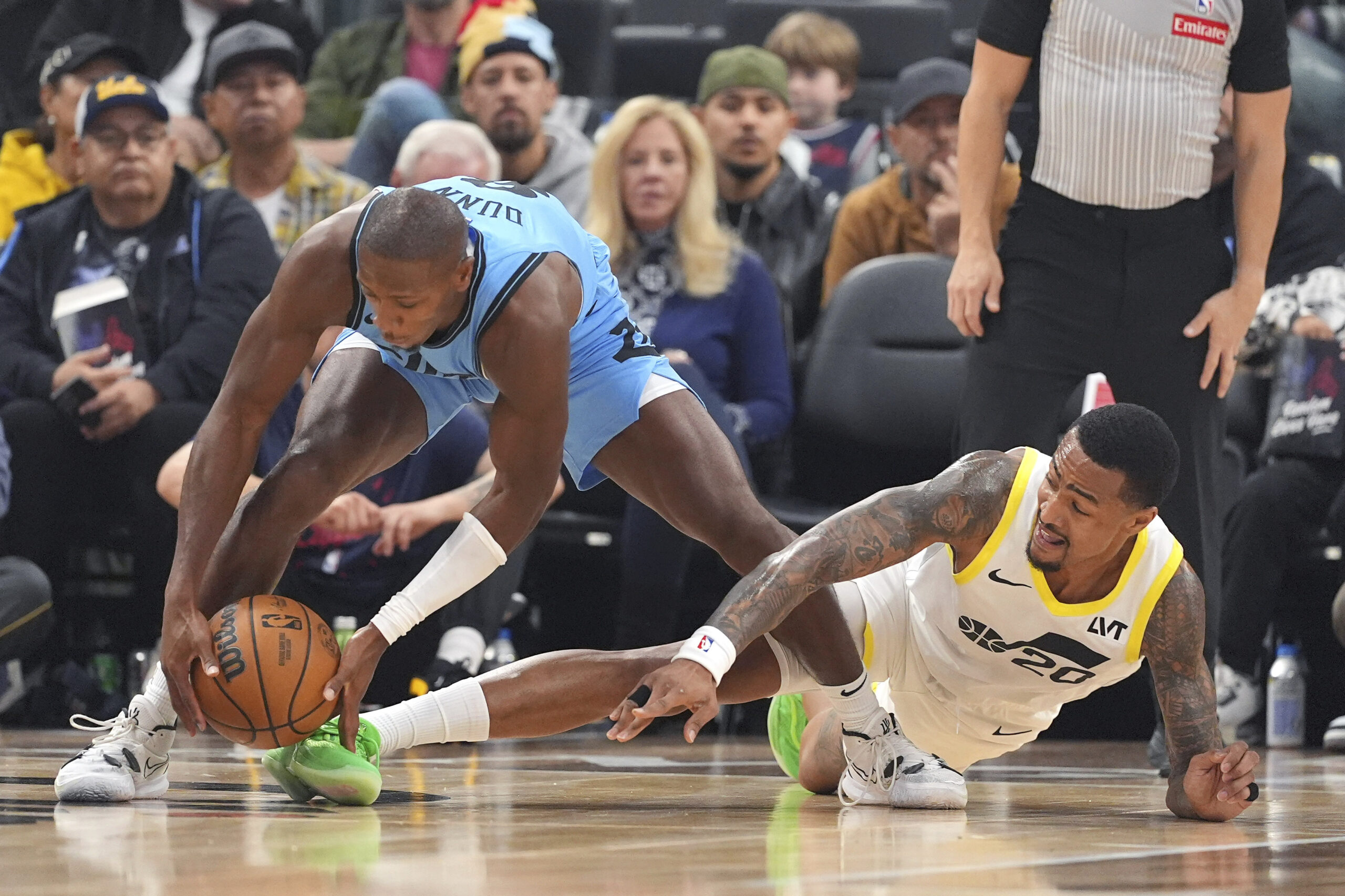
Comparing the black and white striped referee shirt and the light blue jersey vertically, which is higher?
the black and white striped referee shirt

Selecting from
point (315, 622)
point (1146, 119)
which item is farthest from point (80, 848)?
point (1146, 119)

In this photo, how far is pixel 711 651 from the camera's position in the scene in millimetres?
2934

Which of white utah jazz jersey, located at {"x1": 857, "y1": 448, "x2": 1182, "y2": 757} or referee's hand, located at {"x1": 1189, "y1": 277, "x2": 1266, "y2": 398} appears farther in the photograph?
referee's hand, located at {"x1": 1189, "y1": 277, "x2": 1266, "y2": 398}

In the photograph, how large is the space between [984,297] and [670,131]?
2340mm

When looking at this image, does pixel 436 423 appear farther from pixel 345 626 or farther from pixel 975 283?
pixel 345 626

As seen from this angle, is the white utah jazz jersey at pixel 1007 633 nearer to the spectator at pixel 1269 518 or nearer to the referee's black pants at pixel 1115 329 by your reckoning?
the referee's black pants at pixel 1115 329

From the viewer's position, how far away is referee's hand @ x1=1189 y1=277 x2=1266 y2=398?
3.96 m

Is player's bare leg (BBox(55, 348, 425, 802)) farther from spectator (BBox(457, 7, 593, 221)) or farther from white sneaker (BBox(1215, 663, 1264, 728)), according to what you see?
white sneaker (BBox(1215, 663, 1264, 728))

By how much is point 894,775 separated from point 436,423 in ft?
3.87

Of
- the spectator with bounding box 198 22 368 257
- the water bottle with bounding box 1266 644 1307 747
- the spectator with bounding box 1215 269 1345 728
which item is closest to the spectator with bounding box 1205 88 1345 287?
the spectator with bounding box 1215 269 1345 728

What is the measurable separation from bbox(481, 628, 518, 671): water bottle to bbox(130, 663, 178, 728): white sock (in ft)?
6.99

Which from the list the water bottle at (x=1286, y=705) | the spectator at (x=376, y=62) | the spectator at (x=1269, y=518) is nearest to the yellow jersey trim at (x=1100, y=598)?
the spectator at (x=1269, y=518)

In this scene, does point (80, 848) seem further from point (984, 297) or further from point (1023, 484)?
point (984, 297)

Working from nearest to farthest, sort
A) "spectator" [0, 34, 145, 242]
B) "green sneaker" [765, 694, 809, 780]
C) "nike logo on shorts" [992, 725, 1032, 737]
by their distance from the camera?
"nike logo on shorts" [992, 725, 1032, 737], "green sneaker" [765, 694, 809, 780], "spectator" [0, 34, 145, 242]
